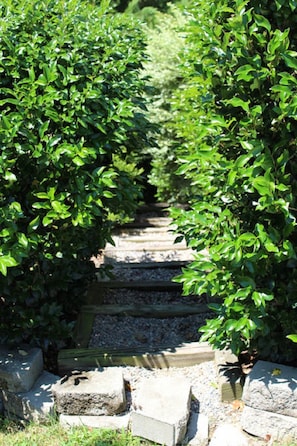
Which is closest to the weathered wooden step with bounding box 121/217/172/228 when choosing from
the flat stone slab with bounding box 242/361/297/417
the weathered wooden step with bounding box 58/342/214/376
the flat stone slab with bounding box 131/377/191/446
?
the weathered wooden step with bounding box 58/342/214/376

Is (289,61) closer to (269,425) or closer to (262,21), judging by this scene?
(262,21)

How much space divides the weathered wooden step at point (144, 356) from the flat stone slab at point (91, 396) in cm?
27

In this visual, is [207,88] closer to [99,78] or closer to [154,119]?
[99,78]

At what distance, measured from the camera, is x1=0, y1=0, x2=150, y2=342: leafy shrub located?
2.84 m

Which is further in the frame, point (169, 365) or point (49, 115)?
point (169, 365)

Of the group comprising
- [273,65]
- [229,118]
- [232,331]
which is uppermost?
[273,65]

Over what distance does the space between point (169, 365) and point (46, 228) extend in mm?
1078

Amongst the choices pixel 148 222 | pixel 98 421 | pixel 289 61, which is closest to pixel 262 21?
pixel 289 61

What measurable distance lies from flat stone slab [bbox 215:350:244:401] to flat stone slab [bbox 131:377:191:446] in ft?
0.72

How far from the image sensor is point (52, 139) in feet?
9.34

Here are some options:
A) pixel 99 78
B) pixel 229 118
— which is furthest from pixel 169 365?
pixel 99 78

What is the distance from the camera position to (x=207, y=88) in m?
3.05

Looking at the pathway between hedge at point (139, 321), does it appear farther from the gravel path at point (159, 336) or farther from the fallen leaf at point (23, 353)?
the fallen leaf at point (23, 353)

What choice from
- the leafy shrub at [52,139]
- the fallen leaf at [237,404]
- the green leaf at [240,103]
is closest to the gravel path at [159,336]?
the fallen leaf at [237,404]
